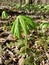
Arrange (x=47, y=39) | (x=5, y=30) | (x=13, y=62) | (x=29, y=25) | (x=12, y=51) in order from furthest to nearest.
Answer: (x=5, y=30) → (x=47, y=39) → (x=12, y=51) → (x=13, y=62) → (x=29, y=25)

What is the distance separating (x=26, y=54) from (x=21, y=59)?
0.40 ft

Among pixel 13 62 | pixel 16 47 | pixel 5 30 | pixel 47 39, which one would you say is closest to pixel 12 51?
pixel 16 47

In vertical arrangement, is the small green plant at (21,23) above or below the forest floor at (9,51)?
above

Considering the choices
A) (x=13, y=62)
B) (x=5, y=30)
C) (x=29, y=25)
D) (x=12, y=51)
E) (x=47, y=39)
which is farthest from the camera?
(x=5, y=30)

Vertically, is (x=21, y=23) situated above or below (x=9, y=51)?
above

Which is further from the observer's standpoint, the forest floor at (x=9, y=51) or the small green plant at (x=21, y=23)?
the forest floor at (x=9, y=51)

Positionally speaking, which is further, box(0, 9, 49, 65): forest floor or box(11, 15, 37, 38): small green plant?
box(0, 9, 49, 65): forest floor

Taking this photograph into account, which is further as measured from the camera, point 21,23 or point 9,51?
point 9,51

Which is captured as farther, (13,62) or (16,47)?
(16,47)

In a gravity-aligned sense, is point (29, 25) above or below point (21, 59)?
above

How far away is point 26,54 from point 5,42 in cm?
62

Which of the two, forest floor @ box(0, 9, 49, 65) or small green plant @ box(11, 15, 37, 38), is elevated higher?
small green plant @ box(11, 15, 37, 38)

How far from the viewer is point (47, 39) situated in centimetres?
384

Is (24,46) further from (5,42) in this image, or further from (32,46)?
(5,42)
